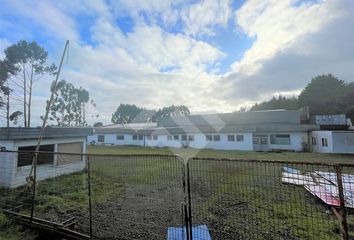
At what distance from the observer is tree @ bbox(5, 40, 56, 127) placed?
18.4 meters

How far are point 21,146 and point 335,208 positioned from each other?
10.2 metres

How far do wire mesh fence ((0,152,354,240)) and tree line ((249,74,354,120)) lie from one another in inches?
1370

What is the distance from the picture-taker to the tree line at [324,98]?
35.6 meters

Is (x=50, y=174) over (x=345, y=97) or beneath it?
beneath

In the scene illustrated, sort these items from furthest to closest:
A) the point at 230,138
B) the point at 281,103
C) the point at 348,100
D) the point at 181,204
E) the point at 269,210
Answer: the point at 281,103, the point at 348,100, the point at 230,138, the point at 269,210, the point at 181,204

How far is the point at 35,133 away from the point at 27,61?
14.4 metres

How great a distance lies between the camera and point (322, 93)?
4153cm

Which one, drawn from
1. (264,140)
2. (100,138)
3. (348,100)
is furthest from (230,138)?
(348,100)

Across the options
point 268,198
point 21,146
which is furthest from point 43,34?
point 268,198

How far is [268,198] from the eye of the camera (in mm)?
6043

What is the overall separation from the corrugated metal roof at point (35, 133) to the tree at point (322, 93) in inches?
1599

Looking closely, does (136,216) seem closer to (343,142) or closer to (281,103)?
(343,142)

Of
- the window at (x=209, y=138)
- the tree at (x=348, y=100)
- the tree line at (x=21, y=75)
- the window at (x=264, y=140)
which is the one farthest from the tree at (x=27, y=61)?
the tree at (x=348, y=100)

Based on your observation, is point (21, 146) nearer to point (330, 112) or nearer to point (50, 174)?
point (50, 174)
